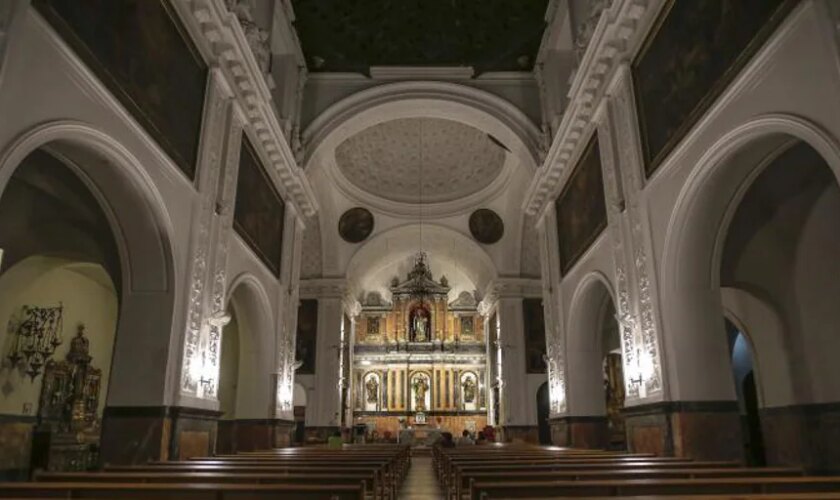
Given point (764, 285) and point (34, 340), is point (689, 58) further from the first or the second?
point (34, 340)

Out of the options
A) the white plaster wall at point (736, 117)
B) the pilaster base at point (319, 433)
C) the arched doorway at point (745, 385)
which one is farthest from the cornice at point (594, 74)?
the pilaster base at point (319, 433)

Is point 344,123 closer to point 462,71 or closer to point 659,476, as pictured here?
point 462,71

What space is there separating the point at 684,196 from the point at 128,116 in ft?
21.7

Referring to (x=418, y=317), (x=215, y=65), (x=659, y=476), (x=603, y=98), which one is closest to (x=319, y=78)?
(x=215, y=65)

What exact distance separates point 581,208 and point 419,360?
18662mm

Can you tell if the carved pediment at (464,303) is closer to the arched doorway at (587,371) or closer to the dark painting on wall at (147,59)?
the arched doorway at (587,371)

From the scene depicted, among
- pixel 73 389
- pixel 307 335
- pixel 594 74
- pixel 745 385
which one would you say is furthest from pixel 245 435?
pixel 745 385

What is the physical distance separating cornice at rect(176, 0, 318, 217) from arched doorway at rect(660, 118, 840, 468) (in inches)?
275

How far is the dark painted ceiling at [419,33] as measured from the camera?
1388cm

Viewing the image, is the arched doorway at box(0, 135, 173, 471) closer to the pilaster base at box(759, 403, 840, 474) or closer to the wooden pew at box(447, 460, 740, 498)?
the wooden pew at box(447, 460, 740, 498)

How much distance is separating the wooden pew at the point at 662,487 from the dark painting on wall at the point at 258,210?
25.2 feet

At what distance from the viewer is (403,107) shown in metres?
15.4

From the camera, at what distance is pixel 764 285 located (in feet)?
30.3

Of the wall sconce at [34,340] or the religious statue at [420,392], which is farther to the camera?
the religious statue at [420,392]
